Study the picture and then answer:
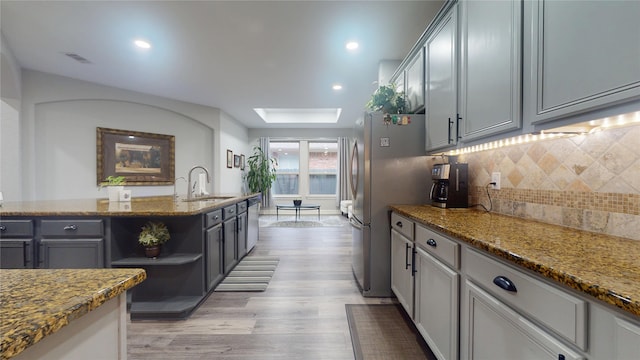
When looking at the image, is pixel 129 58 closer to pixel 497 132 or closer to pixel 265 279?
pixel 265 279

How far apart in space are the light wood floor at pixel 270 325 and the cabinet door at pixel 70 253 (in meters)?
0.63

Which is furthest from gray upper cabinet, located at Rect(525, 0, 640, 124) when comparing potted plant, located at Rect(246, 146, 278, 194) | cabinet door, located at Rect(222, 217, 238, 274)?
potted plant, located at Rect(246, 146, 278, 194)

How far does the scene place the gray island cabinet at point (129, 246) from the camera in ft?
6.43

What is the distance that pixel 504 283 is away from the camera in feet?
3.08

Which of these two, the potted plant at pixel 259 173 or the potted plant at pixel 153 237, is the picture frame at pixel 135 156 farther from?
the potted plant at pixel 153 237

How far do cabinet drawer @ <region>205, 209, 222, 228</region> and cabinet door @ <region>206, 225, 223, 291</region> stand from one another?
0.05 m

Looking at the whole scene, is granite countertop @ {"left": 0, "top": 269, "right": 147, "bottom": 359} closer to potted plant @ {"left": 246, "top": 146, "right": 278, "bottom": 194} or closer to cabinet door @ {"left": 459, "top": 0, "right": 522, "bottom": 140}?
cabinet door @ {"left": 459, "top": 0, "right": 522, "bottom": 140}

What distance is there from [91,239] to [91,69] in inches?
127

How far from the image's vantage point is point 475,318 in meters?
1.14

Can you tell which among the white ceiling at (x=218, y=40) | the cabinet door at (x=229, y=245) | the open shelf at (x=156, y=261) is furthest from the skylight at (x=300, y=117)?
the open shelf at (x=156, y=261)

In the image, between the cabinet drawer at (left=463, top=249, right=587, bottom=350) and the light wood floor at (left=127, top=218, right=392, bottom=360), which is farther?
the light wood floor at (left=127, top=218, right=392, bottom=360)

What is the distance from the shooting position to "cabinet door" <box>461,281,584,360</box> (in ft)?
2.60

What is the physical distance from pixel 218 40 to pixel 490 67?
2.82 m

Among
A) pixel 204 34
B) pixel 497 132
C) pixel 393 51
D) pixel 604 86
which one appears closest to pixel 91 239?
pixel 204 34
